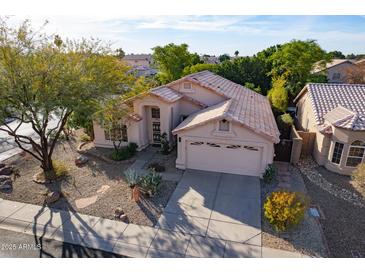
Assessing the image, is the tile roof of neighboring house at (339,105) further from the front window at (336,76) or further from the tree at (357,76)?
the front window at (336,76)

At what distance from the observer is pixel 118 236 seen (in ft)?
31.6

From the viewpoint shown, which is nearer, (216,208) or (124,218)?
(124,218)

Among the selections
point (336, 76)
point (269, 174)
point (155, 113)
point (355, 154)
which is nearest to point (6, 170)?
point (155, 113)

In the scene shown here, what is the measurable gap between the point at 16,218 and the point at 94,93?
661 centimetres

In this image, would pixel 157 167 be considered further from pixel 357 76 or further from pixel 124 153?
pixel 357 76

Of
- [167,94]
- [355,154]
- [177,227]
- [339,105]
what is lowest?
[177,227]

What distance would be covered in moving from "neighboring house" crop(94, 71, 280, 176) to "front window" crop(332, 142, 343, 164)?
328cm

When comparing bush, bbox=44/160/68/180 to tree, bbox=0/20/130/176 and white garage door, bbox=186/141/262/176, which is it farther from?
white garage door, bbox=186/141/262/176

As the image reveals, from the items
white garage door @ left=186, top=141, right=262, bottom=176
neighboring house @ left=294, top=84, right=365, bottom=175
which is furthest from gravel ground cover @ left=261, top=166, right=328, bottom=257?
neighboring house @ left=294, top=84, right=365, bottom=175

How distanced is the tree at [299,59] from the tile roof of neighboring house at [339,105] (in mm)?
14588

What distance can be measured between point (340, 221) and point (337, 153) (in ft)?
16.3

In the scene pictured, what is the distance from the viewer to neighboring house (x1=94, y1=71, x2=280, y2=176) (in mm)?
13375

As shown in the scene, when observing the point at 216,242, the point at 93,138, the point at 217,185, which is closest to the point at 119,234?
the point at 216,242

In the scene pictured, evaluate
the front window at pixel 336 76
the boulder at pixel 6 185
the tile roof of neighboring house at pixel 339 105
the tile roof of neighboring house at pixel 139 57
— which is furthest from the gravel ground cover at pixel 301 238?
the tile roof of neighboring house at pixel 139 57
